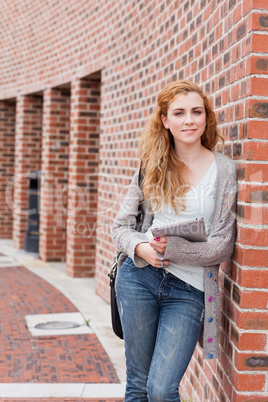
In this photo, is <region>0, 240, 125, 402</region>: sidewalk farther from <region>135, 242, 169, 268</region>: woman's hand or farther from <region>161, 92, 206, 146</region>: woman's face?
<region>161, 92, 206, 146</region>: woman's face

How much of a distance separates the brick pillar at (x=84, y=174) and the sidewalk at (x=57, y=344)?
341 millimetres

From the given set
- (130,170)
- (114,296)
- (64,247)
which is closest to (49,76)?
(64,247)

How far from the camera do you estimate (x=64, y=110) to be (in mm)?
9508

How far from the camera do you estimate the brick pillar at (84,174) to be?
818 centimetres

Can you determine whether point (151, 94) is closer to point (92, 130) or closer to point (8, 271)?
point (92, 130)

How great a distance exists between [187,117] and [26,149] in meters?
8.27

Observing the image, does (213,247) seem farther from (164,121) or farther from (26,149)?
(26,149)

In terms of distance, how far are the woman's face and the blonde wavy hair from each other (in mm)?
33

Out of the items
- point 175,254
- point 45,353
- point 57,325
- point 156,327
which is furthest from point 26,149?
point 175,254

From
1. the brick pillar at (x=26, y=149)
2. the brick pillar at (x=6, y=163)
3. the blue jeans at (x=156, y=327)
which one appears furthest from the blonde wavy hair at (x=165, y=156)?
the brick pillar at (x=6, y=163)

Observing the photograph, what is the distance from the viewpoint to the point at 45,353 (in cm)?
492

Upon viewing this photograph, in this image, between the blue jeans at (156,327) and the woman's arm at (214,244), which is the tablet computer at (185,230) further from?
the blue jeans at (156,327)

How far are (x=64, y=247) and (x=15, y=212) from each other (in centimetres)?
203

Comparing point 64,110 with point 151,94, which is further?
point 64,110
